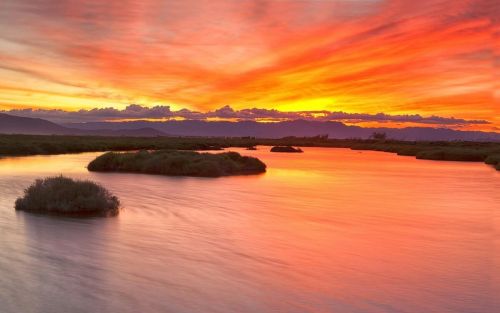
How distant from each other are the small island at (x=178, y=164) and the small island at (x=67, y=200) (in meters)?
14.9

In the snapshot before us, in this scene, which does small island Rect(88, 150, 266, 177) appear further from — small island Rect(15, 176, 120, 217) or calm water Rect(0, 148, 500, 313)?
small island Rect(15, 176, 120, 217)

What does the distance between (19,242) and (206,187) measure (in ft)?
43.7

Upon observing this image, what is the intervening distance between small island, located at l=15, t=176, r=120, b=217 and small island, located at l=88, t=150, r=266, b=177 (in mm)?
14936

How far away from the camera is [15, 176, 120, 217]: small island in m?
14.2

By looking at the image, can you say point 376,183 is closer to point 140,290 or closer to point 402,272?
point 402,272

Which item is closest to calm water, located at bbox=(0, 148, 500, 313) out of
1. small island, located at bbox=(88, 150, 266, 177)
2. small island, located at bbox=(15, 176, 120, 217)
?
small island, located at bbox=(15, 176, 120, 217)

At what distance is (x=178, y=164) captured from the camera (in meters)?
30.3

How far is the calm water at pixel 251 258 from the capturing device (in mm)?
7348

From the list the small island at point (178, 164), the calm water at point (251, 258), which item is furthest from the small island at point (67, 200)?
the small island at point (178, 164)

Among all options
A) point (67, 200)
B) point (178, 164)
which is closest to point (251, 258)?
point (67, 200)

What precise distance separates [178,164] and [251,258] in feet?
68.2

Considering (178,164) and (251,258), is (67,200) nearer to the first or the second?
→ (251,258)

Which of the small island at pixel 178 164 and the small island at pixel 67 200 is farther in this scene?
the small island at pixel 178 164

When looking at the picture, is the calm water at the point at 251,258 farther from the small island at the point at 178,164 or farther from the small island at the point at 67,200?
the small island at the point at 178,164
